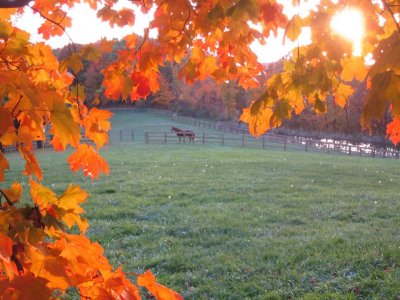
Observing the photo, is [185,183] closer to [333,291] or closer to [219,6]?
[333,291]

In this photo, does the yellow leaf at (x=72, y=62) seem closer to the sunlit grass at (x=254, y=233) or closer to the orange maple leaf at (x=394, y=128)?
the orange maple leaf at (x=394, y=128)

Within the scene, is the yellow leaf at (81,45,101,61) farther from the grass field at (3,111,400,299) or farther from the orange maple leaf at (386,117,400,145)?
the grass field at (3,111,400,299)

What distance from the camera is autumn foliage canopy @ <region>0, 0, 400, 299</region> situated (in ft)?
4.97

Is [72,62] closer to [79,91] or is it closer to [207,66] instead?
[79,91]

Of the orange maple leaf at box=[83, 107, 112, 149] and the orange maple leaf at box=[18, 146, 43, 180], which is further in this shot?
the orange maple leaf at box=[83, 107, 112, 149]

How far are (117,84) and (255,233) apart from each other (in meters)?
4.42

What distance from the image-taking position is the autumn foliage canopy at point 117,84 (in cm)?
152

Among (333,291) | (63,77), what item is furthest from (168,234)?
(63,77)

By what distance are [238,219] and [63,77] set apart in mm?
5229

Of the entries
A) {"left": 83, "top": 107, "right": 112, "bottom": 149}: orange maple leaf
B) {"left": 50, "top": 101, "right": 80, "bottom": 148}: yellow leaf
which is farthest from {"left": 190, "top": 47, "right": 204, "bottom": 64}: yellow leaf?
{"left": 50, "top": 101, "right": 80, "bottom": 148}: yellow leaf

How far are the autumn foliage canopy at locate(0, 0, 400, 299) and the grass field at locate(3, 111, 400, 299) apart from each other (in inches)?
92.9

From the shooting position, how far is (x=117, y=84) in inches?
119

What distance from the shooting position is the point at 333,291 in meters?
4.42

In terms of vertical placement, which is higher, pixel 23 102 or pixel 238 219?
pixel 23 102
